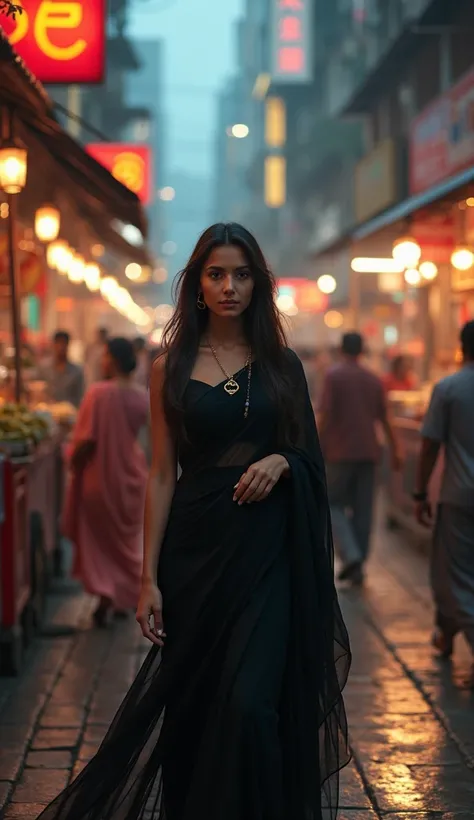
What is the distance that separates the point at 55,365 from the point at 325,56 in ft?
128

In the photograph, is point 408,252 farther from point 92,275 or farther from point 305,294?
point 305,294

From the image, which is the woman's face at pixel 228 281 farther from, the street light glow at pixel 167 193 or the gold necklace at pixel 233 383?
the street light glow at pixel 167 193

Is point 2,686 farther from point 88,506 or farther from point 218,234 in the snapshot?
point 218,234

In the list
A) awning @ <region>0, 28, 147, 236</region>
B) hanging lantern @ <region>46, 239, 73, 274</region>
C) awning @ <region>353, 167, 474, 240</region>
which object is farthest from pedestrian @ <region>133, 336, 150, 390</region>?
awning @ <region>0, 28, 147, 236</region>

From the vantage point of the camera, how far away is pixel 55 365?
49.3ft

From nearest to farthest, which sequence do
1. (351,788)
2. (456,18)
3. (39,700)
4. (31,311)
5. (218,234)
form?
(218,234) → (351,788) → (39,700) → (456,18) → (31,311)

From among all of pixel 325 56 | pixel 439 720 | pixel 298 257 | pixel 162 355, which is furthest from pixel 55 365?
pixel 298 257

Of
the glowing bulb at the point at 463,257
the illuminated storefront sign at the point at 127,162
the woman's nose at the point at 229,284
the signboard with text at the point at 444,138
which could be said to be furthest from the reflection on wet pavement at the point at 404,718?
the illuminated storefront sign at the point at 127,162

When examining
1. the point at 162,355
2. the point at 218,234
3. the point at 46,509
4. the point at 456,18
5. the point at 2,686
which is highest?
the point at 456,18

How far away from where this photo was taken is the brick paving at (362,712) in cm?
539

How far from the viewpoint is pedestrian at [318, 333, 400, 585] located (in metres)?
10.8

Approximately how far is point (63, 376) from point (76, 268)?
199 inches

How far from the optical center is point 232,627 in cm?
408

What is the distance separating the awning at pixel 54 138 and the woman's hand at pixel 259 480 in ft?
11.7
